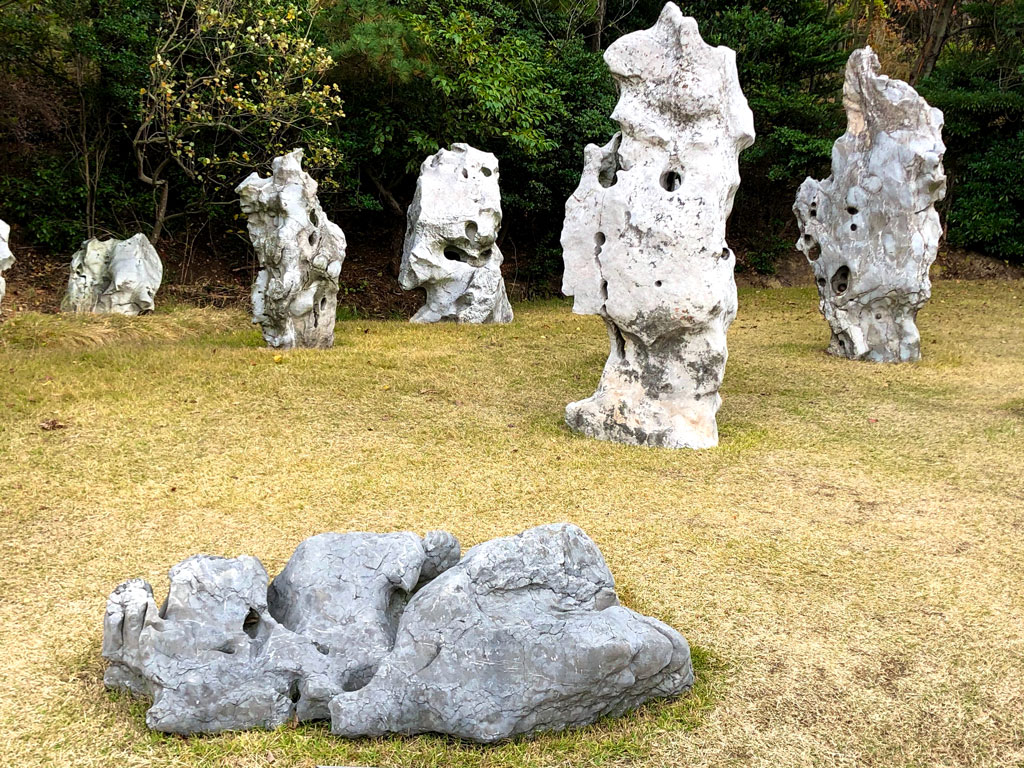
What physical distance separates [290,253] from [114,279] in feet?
10.2

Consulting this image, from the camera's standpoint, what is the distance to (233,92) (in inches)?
481

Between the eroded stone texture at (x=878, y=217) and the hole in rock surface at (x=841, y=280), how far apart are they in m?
0.01

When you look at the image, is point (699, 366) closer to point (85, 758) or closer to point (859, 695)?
point (859, 695)

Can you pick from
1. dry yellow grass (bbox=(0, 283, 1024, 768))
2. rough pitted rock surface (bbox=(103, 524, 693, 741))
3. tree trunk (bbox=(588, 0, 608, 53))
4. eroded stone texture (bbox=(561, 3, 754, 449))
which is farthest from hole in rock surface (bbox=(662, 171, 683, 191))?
tree trunk (bbox=(588, 0, 608, 53))

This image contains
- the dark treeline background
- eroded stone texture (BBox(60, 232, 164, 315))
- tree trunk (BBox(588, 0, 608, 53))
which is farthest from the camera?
tree trunk (BBox(588, 0, 608, 53))

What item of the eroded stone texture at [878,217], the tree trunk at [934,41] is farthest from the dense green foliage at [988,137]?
the eroded stone texture at [878,217]

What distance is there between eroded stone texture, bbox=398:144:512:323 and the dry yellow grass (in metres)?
2.59

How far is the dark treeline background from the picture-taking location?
38.6ft

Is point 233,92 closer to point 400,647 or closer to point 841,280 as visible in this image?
point 841,280

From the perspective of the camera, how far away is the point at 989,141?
16.1 metres

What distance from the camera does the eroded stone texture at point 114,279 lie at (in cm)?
1064

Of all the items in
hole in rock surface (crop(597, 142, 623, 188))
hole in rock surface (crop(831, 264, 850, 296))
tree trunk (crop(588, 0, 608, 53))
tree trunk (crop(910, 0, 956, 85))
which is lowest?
hole in rock surface (crop(831, 264, 850, 296))

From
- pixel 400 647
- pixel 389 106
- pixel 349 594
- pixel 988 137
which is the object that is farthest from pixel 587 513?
pixel 988 137

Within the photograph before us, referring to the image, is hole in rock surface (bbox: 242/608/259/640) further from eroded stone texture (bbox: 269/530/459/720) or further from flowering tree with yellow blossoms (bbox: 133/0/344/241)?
flowering tree with yellow blossoms (bbox: 133/0/344/241)
